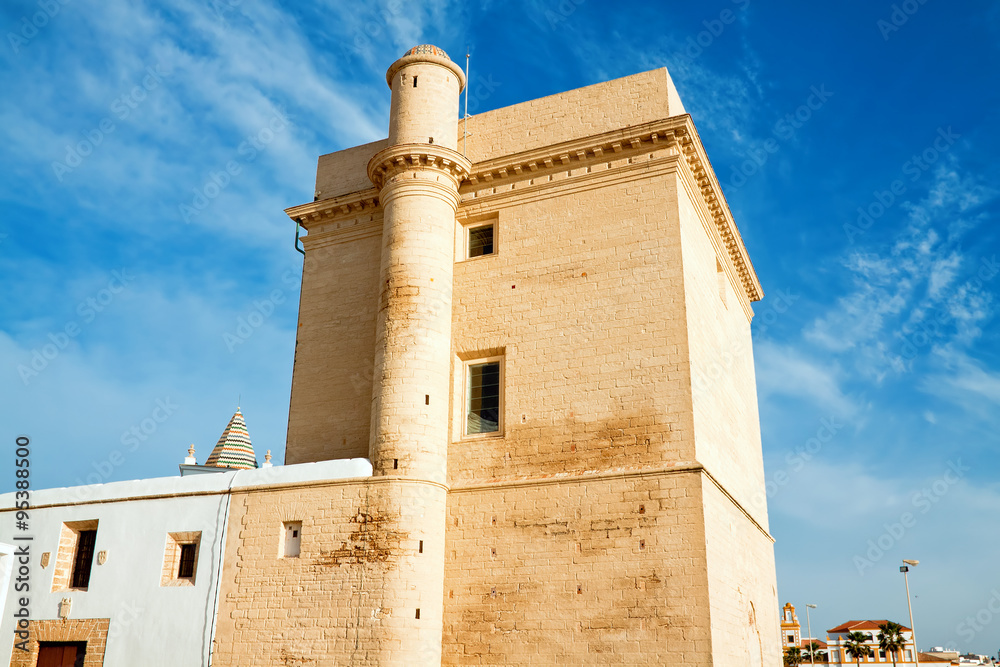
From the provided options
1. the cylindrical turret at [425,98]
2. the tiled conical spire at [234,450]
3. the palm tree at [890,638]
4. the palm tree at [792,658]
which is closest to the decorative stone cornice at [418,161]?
the cylindrical turret at [425,98]

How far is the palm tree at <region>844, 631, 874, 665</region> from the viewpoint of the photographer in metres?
72.6

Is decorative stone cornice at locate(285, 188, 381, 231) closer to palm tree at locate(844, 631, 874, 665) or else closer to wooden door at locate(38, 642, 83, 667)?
wooden door at locate(38, 642, 83, 667)

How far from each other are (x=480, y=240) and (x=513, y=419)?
462 centimetres

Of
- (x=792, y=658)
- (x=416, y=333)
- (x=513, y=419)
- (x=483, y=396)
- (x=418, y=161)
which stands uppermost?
(x=418, y=161)

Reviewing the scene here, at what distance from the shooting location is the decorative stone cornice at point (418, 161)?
Result: 17.8m

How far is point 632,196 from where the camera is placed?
17.3 meters

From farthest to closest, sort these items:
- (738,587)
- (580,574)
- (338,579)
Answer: (738,587) < (338,579) < (580,574)

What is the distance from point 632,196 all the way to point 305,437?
894 cm

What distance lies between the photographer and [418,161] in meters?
17.9

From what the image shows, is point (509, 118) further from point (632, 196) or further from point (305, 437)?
point (305, 437)

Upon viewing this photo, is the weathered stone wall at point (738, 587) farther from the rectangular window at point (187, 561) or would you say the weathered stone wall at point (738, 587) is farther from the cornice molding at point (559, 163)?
the rectangular window at point (187, 561)

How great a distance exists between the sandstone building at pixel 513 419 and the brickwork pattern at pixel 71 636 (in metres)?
2.07

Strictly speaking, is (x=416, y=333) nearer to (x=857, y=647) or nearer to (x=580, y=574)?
(x=580, y=574)

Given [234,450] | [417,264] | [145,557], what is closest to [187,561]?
[145,557]
